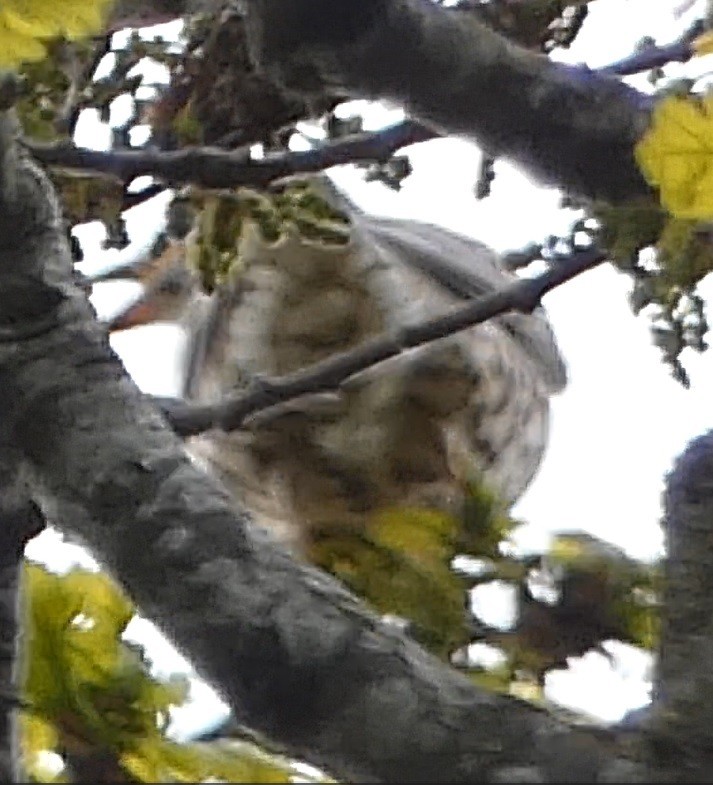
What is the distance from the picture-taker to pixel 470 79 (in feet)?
2.92

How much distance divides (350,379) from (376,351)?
13 cm

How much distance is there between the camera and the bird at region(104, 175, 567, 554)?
3.91ft

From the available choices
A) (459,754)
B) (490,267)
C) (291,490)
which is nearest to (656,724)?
(459,754)

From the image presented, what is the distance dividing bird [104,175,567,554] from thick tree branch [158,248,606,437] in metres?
0.05

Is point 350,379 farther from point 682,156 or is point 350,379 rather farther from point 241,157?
point 682,156

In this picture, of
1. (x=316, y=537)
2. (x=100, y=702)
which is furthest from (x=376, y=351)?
(x=100, y=702)

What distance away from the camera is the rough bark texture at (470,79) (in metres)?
0.86

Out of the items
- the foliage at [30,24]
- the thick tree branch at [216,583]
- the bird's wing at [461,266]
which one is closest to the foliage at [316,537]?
the foliage at [30,24]

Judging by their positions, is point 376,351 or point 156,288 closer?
point 376,351

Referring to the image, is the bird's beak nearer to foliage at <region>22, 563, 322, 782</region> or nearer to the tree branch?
the tree branch

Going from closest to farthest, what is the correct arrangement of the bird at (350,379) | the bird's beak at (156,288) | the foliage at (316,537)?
the foliage at (316,537), the bird at (350,379), the bird's beak at (156,288)

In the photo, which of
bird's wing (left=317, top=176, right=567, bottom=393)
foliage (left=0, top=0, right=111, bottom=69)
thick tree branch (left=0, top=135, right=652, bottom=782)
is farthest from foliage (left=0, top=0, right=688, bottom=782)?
bird's wing (left=317, top=176, right=567, bottom=393)

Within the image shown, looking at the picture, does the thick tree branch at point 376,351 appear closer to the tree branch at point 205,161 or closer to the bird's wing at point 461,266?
the tree branch at point 205,161

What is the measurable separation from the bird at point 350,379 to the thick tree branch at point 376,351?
53 mm
